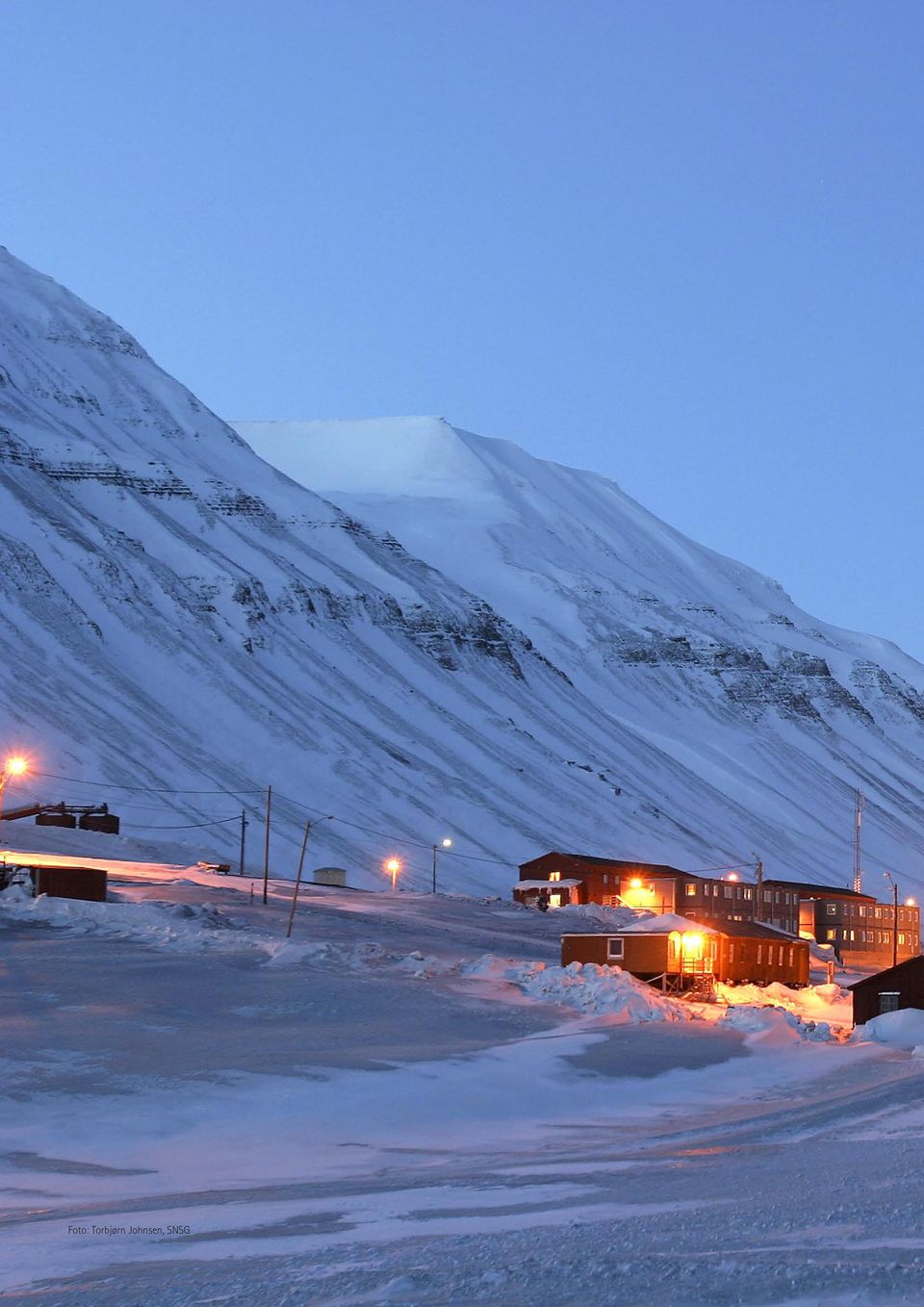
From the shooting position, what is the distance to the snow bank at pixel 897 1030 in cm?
4697

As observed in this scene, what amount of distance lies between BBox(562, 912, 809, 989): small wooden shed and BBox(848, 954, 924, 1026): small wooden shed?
Result: 8.38m

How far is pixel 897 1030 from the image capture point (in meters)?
47.7

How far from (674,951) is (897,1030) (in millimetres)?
13428

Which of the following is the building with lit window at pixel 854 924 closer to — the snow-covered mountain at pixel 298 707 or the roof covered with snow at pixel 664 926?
→ the snow-covered mountain at pixel 298 707

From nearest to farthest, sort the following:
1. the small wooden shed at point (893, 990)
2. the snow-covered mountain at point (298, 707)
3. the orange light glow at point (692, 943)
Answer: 1. the small wooden shed at point (893, 990)
2. the orange light glow at point (692, 943)
3. the snow-covered mountain at point (298, 707)


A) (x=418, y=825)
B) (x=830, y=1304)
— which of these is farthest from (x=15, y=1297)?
(x=418, y=825)

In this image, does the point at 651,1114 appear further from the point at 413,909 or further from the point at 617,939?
the point at 413,909

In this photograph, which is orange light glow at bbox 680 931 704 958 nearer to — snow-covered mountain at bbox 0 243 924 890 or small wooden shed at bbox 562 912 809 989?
small wooden shed at bbox 562 912 809 989

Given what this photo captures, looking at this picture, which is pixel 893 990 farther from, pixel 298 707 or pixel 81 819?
pixel 298 707

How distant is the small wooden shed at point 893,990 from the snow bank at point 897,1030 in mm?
2482

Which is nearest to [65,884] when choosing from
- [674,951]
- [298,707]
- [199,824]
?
[674,951]

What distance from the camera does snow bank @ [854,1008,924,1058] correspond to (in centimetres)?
4697

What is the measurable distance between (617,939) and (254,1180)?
3854 cm

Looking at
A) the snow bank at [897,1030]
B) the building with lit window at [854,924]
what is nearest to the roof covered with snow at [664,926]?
the snow bank at [897,1030]
